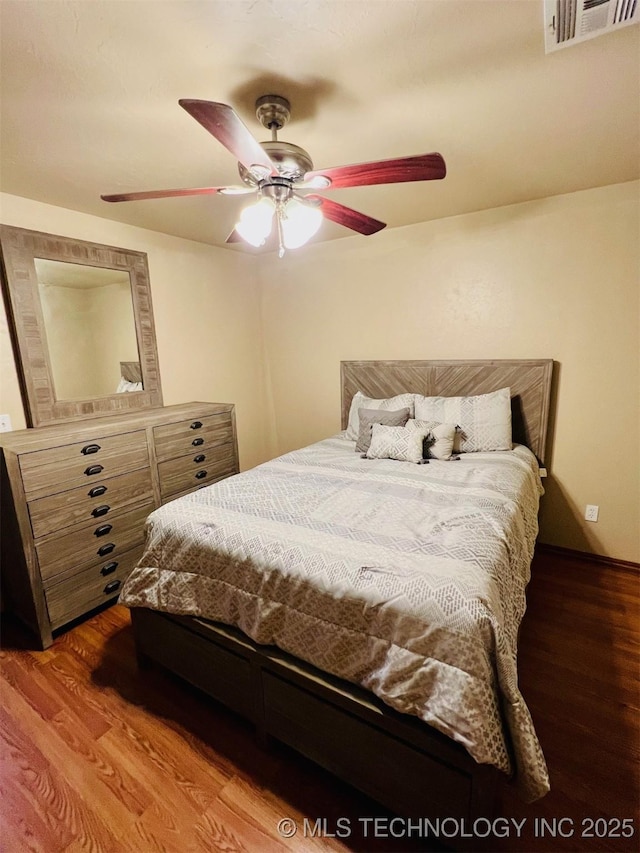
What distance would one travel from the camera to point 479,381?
280cm

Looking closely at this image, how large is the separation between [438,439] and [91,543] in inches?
83.5

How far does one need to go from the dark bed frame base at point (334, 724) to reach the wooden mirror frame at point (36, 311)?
4.74 feet

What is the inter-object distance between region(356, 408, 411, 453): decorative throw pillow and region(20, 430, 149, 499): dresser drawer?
1.39m

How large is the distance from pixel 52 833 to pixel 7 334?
220 cm

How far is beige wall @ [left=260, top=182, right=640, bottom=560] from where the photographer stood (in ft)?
7.76

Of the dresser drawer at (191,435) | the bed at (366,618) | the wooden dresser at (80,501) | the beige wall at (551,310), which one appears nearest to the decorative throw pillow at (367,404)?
the beige wall at (551,310)

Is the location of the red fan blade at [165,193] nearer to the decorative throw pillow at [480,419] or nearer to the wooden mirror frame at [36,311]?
the wooden mirror frame at [36,311]

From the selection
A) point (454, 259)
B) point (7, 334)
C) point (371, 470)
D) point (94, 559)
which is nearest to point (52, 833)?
point (94, 559)

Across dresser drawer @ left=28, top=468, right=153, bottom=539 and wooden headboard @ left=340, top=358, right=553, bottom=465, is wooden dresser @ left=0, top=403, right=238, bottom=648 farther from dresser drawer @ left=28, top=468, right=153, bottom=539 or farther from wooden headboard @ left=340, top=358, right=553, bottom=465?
wooden headboard @ left=340, top=358, right=553, bottom=465

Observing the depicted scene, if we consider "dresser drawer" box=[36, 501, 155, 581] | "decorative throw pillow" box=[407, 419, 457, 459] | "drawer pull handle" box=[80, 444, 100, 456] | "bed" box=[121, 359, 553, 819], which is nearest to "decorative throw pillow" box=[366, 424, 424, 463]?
"decorative throw pillow" box=[407, 419, 457, 459]

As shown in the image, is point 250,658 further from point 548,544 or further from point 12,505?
point 548,544

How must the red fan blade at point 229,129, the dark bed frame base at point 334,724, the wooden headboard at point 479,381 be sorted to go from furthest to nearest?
1. the wooden headboard at point 479,381
2. the dark bed frame base at point 334,724
3. the red fan blade at point 229,129

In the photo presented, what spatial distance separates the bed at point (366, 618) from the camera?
1.05 meters

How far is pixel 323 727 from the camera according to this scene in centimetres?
127
